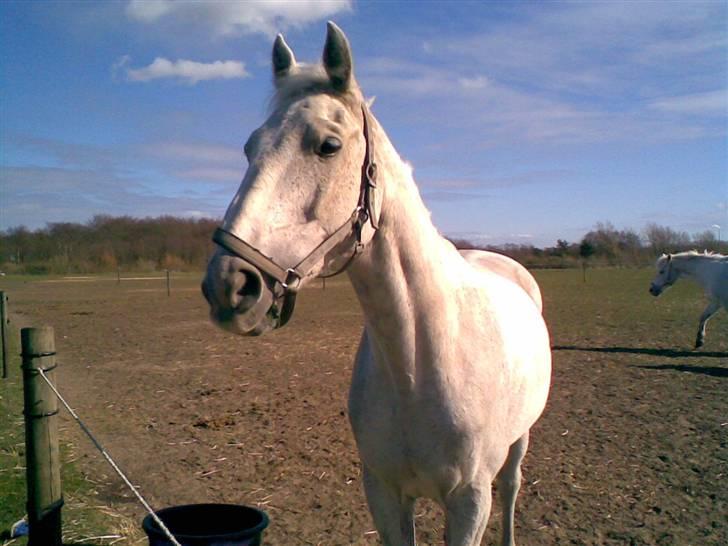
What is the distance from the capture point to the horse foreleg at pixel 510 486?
11.2 feet

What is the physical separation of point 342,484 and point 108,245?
5462 centimetres

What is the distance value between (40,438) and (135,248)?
52318 mm

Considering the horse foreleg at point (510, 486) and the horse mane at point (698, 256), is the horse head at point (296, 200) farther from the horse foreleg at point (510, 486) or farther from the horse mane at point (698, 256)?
the horse mane at point (698, 256)

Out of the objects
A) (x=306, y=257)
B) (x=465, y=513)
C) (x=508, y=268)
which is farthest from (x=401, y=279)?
(x=508, y=268)

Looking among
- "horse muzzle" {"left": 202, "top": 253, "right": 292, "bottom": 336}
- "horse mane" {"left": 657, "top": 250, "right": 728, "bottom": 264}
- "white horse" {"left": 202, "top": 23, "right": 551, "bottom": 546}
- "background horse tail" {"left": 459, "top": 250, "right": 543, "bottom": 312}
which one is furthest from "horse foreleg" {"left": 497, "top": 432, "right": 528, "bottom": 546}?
"horse mane" {"left": 657, "top": 250, "right": 728, "bottom": 264}

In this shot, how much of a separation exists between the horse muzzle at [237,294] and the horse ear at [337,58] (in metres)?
0.67

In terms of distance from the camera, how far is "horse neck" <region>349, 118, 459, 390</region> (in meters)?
1.93

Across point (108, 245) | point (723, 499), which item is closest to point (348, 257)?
point (723, 499)

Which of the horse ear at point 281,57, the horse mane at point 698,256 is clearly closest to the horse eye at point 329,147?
the horse ear at point 281,57

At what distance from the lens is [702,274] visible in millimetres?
12438

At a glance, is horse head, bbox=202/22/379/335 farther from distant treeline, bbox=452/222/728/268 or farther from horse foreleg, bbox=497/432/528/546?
distant treeline, bbox=452/222/728/268

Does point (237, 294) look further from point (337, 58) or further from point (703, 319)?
point (703, 319)

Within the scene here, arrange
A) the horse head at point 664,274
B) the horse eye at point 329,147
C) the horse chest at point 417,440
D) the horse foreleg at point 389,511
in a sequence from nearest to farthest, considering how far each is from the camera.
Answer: the horse eye at point 329,147 → the horse chest at point 417,440 → the horse foreleg at point 389,511 → the horse head at point 664,274

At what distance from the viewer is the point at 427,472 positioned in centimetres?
214
